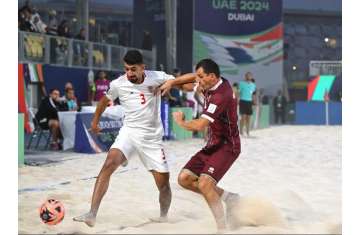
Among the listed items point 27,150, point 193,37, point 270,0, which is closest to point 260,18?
point 270,0

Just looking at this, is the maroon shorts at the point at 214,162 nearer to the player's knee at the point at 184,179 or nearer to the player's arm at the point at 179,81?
the player's knee at the point at 184,179

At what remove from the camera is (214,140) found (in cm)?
520

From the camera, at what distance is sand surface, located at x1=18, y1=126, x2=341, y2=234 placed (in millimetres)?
5312

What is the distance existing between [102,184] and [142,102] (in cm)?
77

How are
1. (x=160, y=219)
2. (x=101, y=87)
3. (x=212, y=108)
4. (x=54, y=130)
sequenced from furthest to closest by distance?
1. (x=101, y=87)
2. (x=54, y=130)
3. (x=160, y=219)
4. (x=212, y=108)

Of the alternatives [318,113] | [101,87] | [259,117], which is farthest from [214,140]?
[318,113]

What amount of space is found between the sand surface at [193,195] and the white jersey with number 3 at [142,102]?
32.0 inches

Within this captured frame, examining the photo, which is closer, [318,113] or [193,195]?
[193,195]

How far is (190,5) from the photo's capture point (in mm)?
24609

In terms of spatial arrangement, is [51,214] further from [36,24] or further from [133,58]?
[36,24]

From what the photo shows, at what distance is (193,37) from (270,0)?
5442 millimetres

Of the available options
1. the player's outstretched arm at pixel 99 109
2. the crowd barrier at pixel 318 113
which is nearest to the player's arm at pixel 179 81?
the player's outstretched arm at pixel 99 109

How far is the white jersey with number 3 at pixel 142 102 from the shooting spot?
548 cm

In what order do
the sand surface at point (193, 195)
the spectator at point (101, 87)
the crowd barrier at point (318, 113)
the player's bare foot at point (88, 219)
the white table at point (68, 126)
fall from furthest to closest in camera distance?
1. the crowd barrier at point (318, 113)
2. the spectator at point (101, 87)
3. the white table at point (68, 126)
4. the sand surface at point (193, 195)
5. the player's bare foot at point (88, 219)
